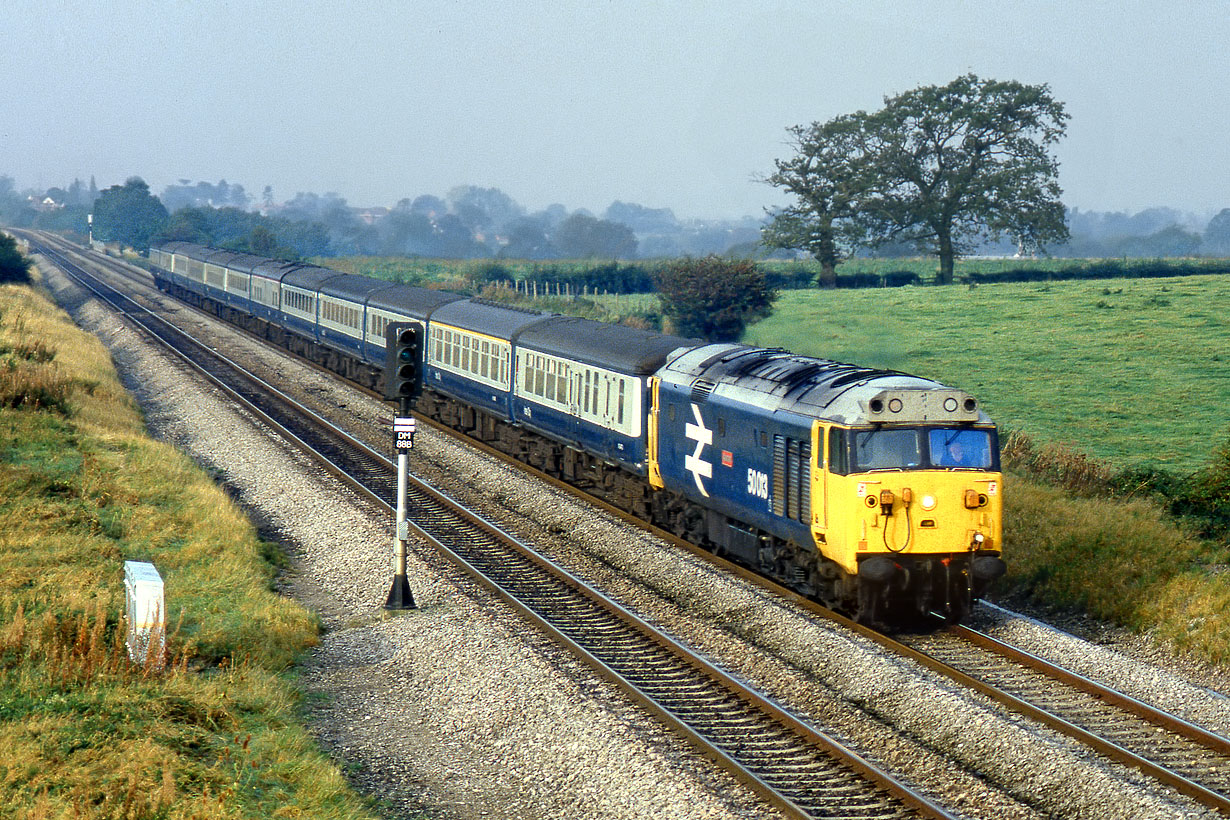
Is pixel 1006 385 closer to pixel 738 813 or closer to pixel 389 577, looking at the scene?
pixel 389 577

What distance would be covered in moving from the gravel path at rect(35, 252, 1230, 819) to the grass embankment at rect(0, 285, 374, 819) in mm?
→ 744

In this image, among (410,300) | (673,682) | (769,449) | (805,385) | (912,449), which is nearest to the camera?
(673,682)

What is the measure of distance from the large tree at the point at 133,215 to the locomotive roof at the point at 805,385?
130 meters

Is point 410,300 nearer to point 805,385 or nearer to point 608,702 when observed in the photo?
point 805,385

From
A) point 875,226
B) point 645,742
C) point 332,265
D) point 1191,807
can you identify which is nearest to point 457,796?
point 645,742

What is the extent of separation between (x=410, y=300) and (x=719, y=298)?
48.0 feet

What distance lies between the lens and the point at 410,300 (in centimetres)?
3862

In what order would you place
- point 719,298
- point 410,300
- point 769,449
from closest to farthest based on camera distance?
point 769,449 → point 410,300 → point 719,298

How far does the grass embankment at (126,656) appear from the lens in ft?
34.9

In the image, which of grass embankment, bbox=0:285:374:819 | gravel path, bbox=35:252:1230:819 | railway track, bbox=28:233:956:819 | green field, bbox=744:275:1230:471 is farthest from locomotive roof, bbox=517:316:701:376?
green field, bbox=744:275:1230:471

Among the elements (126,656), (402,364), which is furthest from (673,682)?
(402,364)

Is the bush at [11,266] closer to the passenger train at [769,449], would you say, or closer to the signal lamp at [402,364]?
the passenger train at [769,449]

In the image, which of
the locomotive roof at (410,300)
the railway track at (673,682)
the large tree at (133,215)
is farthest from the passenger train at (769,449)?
the large tree at (133,215)

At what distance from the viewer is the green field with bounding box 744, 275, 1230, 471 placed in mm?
32156
